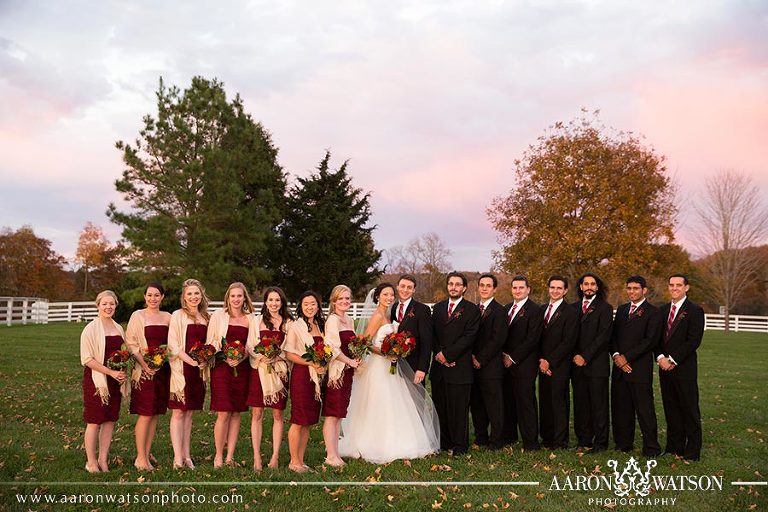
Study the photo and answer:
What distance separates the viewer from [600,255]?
31938mm

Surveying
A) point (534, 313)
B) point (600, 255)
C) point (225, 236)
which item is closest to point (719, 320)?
point (600, 255)

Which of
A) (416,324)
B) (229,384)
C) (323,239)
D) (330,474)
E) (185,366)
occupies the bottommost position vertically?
(330,474)

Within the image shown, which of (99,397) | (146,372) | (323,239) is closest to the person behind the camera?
(99,397)

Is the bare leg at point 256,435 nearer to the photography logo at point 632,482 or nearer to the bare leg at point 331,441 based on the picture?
the bare leg at point 331,441

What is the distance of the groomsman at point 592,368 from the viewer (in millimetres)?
9141

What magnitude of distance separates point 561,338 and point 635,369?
1.03m

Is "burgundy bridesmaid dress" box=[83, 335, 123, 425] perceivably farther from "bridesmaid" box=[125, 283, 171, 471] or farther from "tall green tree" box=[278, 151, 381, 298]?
"tall green tree" box=[278, 151, 381, 298]

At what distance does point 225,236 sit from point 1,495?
29.7m

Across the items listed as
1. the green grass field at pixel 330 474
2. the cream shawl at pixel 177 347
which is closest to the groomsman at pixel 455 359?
the green grass field at pixel 330 474

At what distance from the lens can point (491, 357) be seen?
9.27m

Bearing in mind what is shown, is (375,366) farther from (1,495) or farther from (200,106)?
(200,106)

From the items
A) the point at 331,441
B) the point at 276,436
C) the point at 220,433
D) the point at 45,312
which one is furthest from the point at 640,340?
the point at 45,312

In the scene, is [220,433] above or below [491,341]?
below

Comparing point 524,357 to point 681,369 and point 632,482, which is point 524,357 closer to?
point 681,369
